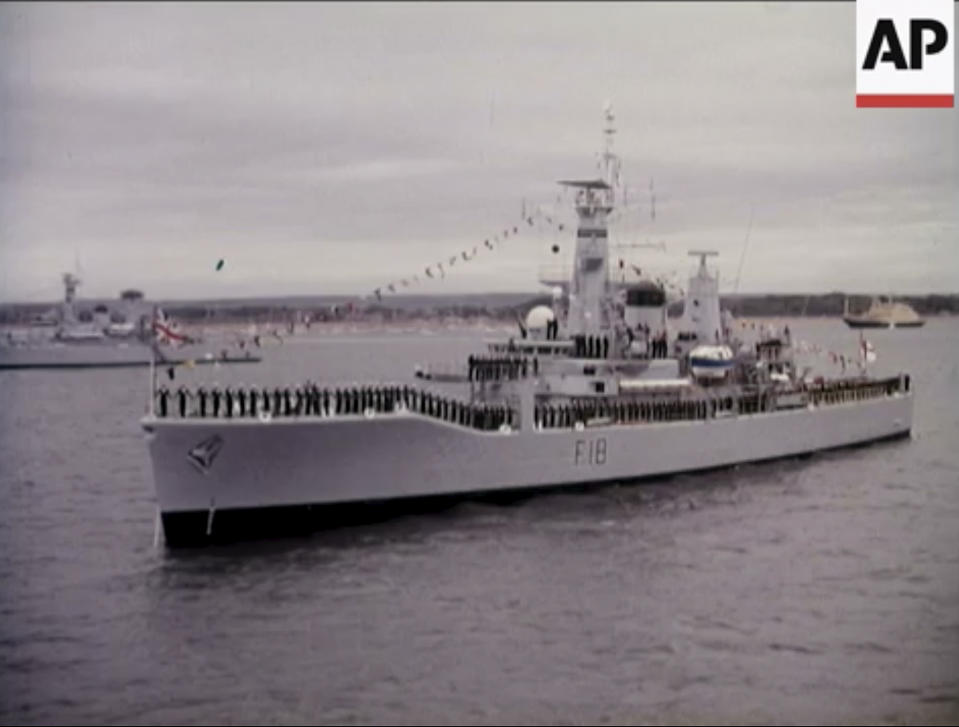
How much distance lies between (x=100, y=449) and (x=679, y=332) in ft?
43.3

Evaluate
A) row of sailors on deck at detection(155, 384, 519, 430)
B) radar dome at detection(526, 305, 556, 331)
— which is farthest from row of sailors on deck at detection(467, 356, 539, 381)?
radar dome at detection(526, 305, 556, 331)

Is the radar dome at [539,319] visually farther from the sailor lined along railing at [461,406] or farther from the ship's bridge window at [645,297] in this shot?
the ship's bridge window at [645,297]

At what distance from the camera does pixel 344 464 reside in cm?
1767

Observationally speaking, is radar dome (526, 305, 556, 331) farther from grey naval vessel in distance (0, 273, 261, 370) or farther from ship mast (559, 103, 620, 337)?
grey naval vessel in distance (0, 273, 261, 370)

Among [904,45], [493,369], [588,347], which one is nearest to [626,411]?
[588,347]

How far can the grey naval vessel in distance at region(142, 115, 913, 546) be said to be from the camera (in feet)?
55.6

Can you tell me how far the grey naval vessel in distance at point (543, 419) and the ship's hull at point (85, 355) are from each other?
3934 centimetres

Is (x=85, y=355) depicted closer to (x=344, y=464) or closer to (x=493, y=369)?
(x=493, y=369)

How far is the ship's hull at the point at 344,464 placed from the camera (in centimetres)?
1677

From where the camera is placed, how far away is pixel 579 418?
2128 cm

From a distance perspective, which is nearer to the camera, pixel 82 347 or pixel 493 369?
pixel 493 369

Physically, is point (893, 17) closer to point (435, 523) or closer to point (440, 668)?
point (440, 668)

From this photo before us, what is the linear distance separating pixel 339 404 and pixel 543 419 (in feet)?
13.9

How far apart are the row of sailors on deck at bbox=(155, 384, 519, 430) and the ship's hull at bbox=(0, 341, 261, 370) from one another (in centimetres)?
4381
